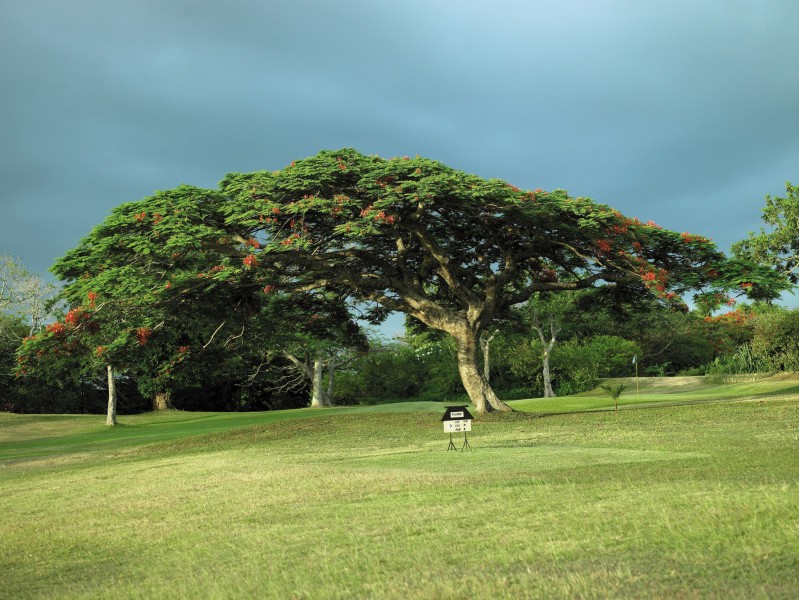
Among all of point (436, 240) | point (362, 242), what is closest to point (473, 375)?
point (436, 240)

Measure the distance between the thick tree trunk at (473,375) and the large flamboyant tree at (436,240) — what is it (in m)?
0.04

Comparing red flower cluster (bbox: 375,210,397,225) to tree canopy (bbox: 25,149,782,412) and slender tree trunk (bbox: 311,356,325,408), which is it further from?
slender tree trunk (bbox: 311,356,325,408)

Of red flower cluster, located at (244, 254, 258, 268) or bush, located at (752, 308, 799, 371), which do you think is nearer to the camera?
red flower cluster, located at (244, 254, 258, 268)

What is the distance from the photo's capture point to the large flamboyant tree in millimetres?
21969

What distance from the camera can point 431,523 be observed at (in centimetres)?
813

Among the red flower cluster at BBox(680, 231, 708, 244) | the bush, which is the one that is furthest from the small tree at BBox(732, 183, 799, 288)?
the red flower cluster at BBox(680, 231, 708, 244)

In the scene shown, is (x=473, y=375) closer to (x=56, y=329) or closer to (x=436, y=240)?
(x=436, y=240)

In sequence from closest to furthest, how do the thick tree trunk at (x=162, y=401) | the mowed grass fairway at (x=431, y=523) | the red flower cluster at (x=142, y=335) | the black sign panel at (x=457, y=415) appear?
1. the mowed grass fairway at (x=431, y=523)
2. the black sign panel at (x=457, y=415)
3. the red flower cluster at (x=142, y=335)
4. the thick tree trunk at (x=162, y=401)

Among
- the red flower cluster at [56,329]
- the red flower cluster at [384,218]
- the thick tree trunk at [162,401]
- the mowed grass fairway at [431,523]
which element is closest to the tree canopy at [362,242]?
the red flower cluster at [384,218]

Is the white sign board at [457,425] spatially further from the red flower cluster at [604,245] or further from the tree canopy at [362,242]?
the red flower cluster at [604,245]

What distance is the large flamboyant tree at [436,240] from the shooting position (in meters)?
22.0

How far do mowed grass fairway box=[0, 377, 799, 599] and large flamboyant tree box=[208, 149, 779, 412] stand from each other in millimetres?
7249

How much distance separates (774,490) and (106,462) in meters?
17.0

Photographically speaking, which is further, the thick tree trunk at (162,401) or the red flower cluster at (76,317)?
the thick tree trunk at (162,401)
